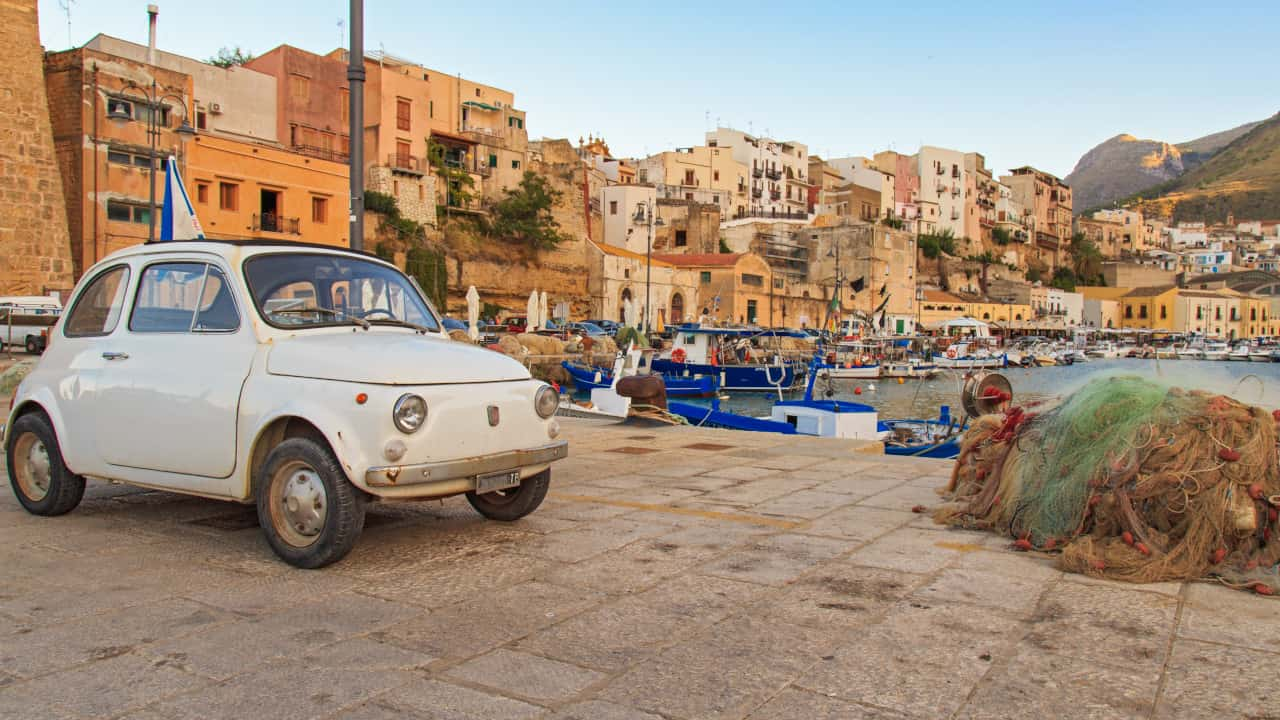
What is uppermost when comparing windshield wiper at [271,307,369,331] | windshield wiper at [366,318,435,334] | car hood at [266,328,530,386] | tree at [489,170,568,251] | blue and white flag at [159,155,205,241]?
tree at [489,170,568,251]

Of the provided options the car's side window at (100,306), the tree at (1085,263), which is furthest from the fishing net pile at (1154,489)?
the tree at (1085,263)

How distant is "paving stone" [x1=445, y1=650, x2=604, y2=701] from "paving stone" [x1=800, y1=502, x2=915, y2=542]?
2.44 meters

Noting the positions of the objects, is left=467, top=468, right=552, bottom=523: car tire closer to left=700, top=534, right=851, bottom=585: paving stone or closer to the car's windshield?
the car's windshield

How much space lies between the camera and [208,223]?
3447 centimetres

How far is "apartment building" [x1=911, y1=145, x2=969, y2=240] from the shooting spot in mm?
101312

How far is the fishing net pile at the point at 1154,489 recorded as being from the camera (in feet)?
13.8

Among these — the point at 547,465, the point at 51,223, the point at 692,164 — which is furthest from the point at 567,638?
the point at 692,164

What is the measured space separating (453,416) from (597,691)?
1925 millimetres

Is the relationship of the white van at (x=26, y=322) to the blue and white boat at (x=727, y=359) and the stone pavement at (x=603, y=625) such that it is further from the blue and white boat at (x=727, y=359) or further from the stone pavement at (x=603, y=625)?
the stone pavement at (x=603, y=625)

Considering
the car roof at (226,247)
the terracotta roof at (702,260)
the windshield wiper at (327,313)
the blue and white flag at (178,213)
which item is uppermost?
the terracotta roof at (702,260)

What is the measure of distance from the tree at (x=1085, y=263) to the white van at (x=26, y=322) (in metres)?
117

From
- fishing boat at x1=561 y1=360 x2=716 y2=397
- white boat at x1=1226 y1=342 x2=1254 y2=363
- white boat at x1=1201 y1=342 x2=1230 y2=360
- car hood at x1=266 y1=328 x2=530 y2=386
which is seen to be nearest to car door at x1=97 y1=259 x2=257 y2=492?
car hood at x1=266 y1=328 x2=530 y2=386

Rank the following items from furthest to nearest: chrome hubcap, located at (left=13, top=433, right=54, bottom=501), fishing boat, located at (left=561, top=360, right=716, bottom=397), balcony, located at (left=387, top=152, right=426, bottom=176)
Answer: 1. balcony, located at (left=387, top=152, right=426, bottom=176)
2. fishing boat, located at (left=561, top=360, right=716, bottom=397)
3. chrome hubcap, located at (left=13, top=433, right=54, bottom=501)

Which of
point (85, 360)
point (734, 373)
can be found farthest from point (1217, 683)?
point (734, 373)
